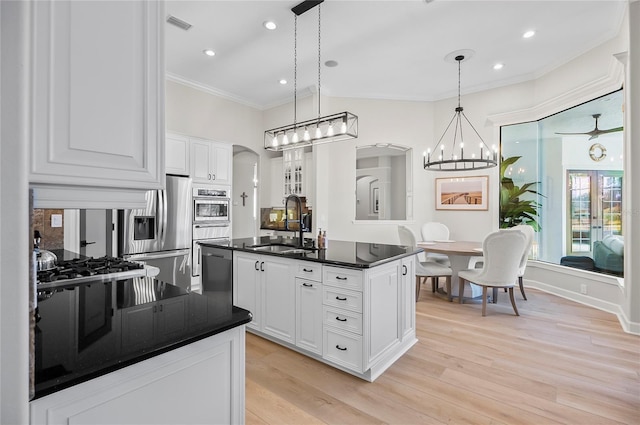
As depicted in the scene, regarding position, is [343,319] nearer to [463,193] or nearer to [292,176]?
[292,176]

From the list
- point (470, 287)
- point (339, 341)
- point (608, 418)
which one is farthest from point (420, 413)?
point (470, 287)

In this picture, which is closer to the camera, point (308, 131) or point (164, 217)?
point (308, 131)

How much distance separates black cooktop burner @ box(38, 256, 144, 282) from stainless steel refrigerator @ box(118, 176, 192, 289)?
1.87m

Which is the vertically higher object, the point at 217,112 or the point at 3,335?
the point at 217,112

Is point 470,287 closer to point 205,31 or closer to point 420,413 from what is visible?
point 420,413

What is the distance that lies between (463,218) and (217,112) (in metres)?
4.72

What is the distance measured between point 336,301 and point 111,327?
156 cm

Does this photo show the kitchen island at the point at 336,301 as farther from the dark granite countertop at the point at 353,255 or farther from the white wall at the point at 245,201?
the white wall at the point at 245,201

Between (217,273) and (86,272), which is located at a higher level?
(86,272)

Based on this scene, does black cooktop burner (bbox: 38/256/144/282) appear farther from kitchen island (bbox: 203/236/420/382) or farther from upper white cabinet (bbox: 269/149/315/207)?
upper white cabinet (bbox: 269/149/315/207)

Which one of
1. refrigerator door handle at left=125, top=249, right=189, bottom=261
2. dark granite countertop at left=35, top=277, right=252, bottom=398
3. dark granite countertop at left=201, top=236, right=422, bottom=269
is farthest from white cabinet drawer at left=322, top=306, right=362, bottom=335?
refrigerator door handle at left=125, top=249, right=189, bottom=261

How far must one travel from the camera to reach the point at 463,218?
571 centimetres

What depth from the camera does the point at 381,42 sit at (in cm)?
395

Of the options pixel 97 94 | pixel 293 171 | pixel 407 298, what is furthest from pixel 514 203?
pixel 97 94
